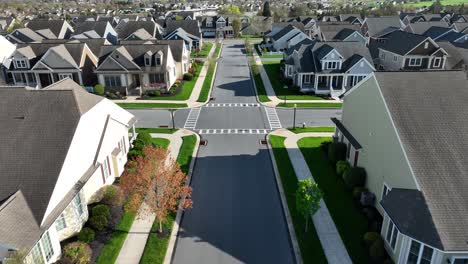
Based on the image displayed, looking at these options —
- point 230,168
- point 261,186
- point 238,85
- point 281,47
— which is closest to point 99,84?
point 238,85

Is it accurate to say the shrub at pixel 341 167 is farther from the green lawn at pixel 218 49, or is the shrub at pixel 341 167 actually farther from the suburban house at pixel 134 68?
the green lawn at pixel 218 49

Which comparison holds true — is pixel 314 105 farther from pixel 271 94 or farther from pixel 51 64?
pixel 51 64

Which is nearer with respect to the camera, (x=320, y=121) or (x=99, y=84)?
(x=320, y=121)

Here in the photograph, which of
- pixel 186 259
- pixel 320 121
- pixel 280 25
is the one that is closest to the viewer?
pixel 186 259

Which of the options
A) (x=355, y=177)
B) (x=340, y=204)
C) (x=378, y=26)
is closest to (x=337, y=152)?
(x=355, y=177)

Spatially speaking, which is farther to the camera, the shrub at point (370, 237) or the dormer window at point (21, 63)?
the dormer window at point (21, 63)

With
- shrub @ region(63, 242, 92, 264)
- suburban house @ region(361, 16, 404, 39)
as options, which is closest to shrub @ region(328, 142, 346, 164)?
shrub @ region(63, 242, 92, 264)

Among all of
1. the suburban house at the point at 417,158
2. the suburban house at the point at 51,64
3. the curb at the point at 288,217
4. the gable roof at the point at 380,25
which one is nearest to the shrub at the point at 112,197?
the curb at the point at 288,217

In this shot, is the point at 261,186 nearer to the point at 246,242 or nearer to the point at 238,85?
the point at 246,242
